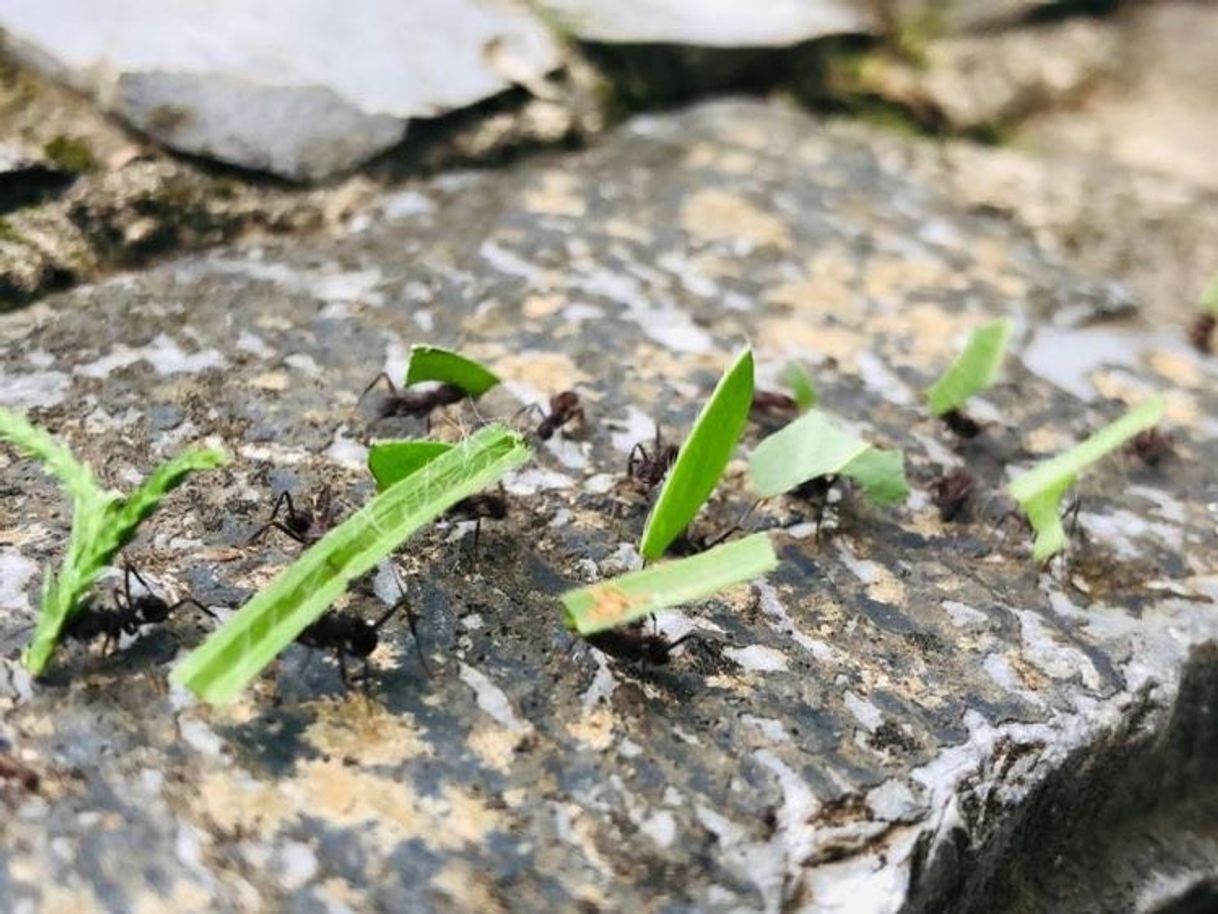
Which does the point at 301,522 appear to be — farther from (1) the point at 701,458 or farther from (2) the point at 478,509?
(1) the point at 701,458

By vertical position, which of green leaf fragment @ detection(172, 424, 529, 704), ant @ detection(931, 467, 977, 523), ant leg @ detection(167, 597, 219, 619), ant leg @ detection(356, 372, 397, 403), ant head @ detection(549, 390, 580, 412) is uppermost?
green leaf fragment @ detection(172, 424, 529, 704)

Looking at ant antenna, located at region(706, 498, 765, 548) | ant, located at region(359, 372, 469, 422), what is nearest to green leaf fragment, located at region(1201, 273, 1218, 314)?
ant antenna, located at region(706, 498, 765, 548)

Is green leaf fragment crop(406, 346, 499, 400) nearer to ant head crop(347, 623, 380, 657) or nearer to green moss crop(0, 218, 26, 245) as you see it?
ant head crop(347, 623, 380, 657)

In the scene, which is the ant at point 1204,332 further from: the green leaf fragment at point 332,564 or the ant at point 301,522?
the ant at point 301,522

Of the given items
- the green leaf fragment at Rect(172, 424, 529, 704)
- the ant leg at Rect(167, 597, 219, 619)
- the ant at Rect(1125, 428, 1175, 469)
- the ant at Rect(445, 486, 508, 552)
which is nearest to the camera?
the green leaf fragment at Rect(172, 424, 529, 704)

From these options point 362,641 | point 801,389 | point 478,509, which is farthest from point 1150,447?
point 362,641

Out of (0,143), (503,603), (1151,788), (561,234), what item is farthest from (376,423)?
(1151,788)
